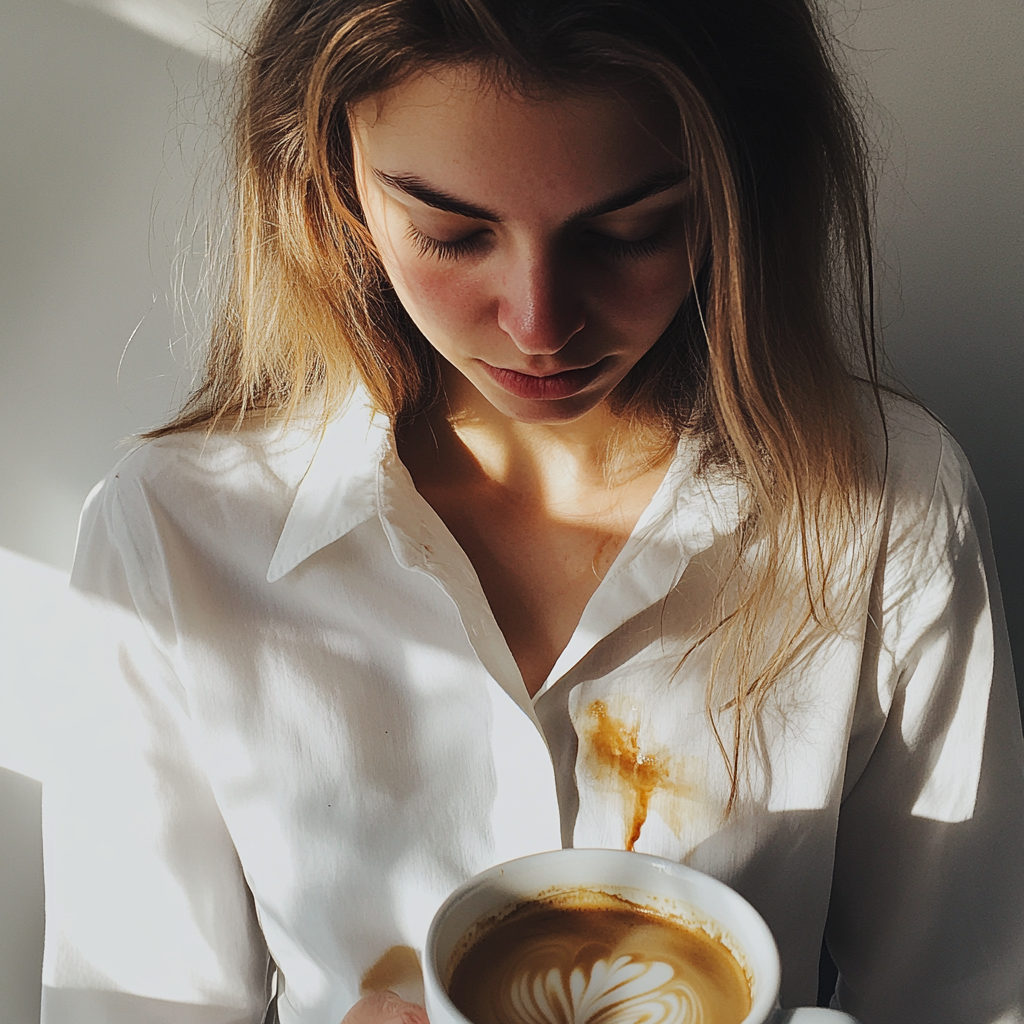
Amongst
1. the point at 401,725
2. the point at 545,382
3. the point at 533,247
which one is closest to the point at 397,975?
the point at 401,725

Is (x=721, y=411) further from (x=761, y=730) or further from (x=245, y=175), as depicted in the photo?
(x=245, y=175)

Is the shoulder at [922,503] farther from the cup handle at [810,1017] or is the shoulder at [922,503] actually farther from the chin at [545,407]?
the cup handle at [810,1017]

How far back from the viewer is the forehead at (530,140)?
27.1 inches

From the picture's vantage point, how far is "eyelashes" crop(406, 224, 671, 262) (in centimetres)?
77

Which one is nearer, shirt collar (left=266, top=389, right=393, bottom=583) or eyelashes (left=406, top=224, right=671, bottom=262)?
eyelashes (left=406, top=224, right=671, bottom=262)

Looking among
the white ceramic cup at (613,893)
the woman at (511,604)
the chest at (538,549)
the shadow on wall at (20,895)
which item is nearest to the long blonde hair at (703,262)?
the woman at (511,604)

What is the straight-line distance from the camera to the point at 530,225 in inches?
28.5

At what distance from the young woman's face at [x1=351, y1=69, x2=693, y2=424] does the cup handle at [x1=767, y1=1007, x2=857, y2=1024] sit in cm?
46

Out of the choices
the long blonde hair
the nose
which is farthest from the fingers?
the nose

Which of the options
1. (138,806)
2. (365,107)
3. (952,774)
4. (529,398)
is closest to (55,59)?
(365,107)

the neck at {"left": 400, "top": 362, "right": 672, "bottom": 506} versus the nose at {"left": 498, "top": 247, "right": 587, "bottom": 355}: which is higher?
the nose at {"left": 498, "top": 247, "right": 587, "bottom": 355}

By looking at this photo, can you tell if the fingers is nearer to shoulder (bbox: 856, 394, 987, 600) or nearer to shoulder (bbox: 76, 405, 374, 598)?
shoulder (bbox: 76, 405, 374, 598)

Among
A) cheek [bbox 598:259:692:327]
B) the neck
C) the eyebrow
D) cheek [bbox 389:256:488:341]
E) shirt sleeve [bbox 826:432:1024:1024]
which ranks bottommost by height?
shirt sleeve [bbox 826:432:1024:1024]

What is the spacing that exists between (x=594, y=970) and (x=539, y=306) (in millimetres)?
461
